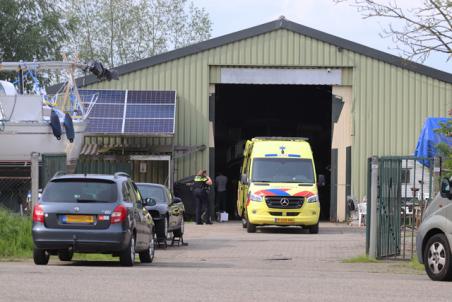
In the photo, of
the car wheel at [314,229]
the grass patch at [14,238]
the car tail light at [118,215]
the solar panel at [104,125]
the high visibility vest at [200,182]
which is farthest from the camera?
the solar panel at [104,125]

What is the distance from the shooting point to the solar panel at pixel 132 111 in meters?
37.7

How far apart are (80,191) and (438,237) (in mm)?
6014

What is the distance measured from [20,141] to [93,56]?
37.2 meters

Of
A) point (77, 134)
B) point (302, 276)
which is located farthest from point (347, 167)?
point (302, 276)

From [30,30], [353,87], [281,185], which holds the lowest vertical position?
[281,185]

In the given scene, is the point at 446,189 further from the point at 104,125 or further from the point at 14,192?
the point at 104,125

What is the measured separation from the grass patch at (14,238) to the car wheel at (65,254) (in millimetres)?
1300

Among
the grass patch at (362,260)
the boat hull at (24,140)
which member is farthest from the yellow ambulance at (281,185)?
the grass patch at (362,260)

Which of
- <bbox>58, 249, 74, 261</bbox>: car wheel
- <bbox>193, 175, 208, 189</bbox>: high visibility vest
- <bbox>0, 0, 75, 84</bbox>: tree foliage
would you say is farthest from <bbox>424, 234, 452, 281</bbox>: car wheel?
<bbox>0, 0, 75, 84</bbox>: tree foliage

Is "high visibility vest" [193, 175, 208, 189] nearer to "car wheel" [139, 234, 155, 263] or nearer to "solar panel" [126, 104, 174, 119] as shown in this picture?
"solar panel" [126, 104, 174, 119]

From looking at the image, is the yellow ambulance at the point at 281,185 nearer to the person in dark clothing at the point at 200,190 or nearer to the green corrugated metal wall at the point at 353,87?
the person in dark clothing at the point at 200,190

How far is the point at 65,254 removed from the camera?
61.6 feet

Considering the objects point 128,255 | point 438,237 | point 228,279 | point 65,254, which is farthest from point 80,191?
point 438,237

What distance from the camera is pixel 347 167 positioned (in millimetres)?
38938
